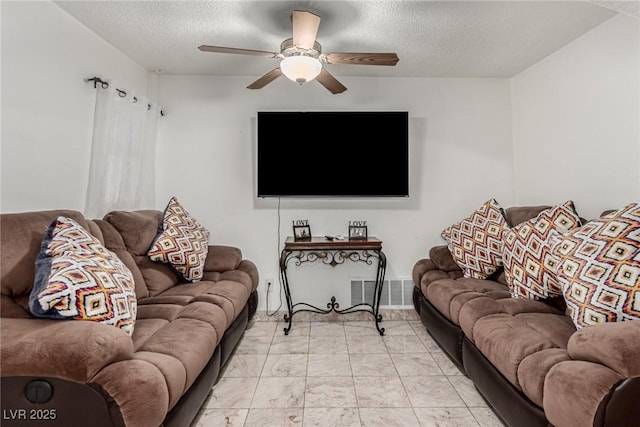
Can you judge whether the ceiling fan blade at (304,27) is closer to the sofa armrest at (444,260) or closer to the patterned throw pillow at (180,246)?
the patterned throw pillow at (180,246)

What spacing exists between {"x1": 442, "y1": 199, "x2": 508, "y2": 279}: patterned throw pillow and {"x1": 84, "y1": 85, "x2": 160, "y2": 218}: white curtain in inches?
112

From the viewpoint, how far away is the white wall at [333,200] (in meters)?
3.46

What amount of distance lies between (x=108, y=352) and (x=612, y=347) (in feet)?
5.71

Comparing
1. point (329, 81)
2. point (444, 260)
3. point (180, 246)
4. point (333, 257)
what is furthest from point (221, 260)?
point (444, 260)

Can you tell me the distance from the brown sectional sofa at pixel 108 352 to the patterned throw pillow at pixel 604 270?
1807mm

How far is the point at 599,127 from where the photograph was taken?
2.50 m

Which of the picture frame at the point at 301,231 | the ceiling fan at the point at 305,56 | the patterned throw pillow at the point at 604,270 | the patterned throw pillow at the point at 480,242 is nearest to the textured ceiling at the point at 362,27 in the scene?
the ceiling fan at the point at 305,56

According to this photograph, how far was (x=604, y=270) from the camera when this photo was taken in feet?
5.06

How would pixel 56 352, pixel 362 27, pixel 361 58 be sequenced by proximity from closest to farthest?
pixel 56 352
pixel 361 58
pixel 362 27

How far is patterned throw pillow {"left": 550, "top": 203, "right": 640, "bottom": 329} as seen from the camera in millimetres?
1460

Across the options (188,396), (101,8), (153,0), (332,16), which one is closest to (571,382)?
(188,396)

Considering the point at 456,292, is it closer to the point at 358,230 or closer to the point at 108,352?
the point at 358,230

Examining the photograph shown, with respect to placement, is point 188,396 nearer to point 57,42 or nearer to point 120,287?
point 120,287

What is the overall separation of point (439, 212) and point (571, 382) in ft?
8.00
